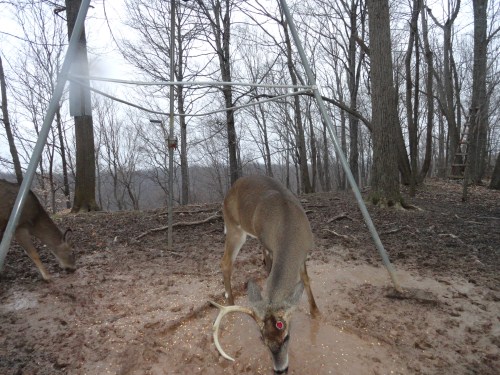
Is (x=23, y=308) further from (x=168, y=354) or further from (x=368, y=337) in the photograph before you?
(x=368, y=337)

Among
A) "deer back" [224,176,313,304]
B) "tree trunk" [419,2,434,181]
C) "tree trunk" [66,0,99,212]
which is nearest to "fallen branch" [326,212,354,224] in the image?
"deer back" [224,176,313,304]

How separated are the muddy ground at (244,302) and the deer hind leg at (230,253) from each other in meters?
0.16

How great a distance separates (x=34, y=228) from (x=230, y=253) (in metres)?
2.90

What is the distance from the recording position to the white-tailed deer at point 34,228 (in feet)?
14.4

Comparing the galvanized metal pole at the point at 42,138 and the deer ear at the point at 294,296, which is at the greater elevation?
the galvanized metal pole at the point at 42,138

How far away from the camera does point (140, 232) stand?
6145 millimetres

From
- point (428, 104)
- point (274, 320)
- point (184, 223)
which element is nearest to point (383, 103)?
point (184, 223)

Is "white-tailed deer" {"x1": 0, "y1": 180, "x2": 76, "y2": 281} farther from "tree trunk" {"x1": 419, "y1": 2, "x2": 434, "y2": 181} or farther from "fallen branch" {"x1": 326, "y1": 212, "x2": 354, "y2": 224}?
"tree trunk" {"x1": 419, "y1": 2, "x2": 434, "y2": 181}

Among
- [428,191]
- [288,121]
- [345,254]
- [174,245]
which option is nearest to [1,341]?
[174,245]

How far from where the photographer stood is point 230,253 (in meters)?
3.75

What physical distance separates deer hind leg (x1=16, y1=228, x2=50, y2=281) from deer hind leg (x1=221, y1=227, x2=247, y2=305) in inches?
88.0

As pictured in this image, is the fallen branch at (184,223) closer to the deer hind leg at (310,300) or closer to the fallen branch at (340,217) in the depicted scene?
the fallen branch at (340,217)

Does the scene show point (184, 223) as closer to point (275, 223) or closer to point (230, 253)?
point (230, 253)

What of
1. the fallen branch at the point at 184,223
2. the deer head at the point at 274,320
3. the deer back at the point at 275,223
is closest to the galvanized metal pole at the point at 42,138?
the deer head at the point at 274,320
